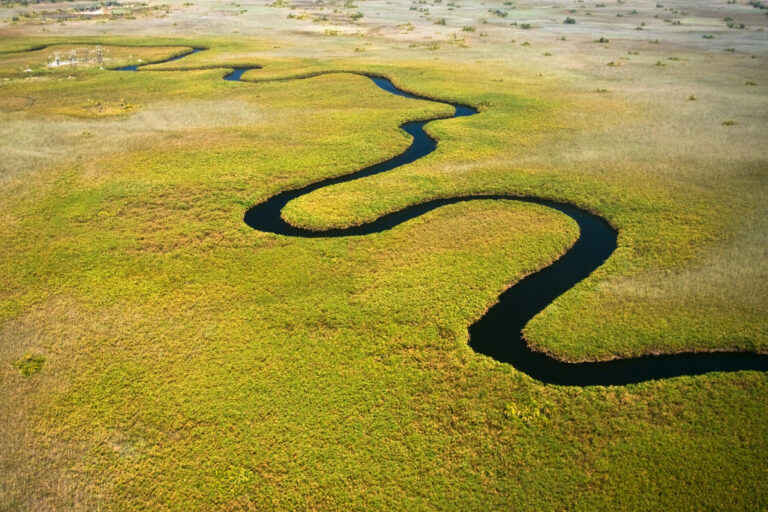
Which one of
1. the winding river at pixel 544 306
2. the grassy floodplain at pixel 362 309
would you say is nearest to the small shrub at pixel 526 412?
the grassy floodplain at pixel 362 309

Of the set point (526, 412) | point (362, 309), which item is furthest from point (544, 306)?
point (362, 309)

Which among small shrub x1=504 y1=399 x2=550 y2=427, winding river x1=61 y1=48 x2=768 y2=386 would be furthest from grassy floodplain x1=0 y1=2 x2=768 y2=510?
winding river x1=61 y1=48 x2=768 y2=386

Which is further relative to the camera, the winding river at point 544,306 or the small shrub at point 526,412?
the winding river at point 544,306

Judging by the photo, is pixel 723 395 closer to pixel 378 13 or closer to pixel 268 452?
pixel 268 452

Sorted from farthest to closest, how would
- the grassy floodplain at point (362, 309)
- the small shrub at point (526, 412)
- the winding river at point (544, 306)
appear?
the winding river at point (544, 306) → the small shrub at point (526, 412) → the grassy floodplain at point (362, 309)

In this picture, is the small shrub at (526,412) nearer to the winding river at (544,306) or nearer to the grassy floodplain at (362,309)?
the grassy floodplain at (362,309)

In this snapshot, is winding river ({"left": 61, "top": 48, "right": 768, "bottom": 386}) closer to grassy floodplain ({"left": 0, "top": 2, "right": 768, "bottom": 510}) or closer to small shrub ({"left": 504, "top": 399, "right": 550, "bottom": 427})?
grassy floodplain ({"left": 0, "top": 2, "right": 768, "bottom": 510})

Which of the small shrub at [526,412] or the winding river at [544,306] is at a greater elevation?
the winding river at [544,306]
